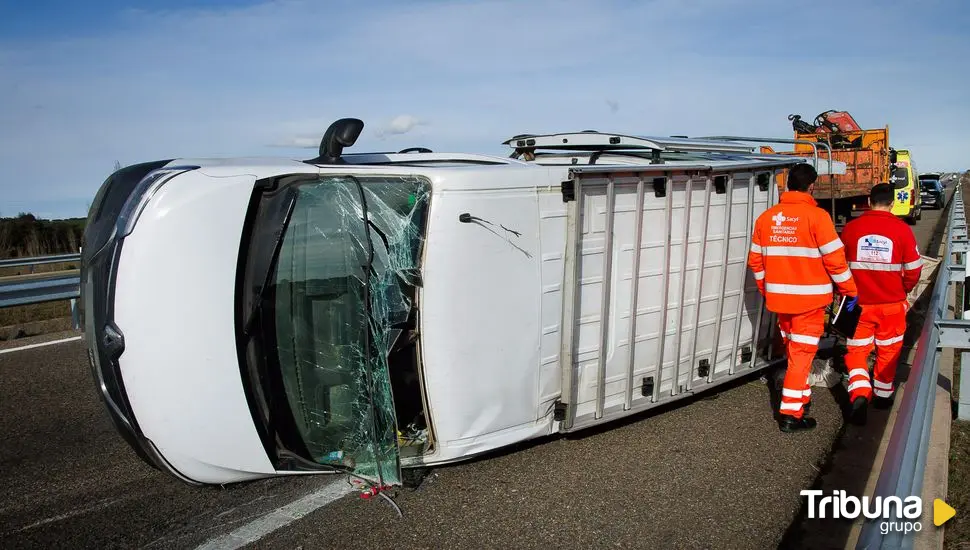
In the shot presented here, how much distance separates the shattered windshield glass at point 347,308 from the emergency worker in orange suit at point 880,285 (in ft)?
11.1

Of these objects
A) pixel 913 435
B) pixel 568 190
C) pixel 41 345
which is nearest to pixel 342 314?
pixel 568 190

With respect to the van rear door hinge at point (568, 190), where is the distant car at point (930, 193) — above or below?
below

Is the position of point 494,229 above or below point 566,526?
above

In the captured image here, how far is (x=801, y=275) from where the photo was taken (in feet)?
15.8

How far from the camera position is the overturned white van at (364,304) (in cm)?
325

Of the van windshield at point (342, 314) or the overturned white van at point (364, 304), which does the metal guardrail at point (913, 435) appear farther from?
the van windshield at point (342, 314)

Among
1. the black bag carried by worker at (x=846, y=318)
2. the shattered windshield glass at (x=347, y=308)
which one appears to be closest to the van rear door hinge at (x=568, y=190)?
the shattered windshield glass at (x=347, y=308)

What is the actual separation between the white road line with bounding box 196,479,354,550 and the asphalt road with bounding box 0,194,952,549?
0.15ft

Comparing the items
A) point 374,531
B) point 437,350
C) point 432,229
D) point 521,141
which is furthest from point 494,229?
point 521,141

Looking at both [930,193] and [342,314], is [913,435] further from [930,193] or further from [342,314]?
[930,193]

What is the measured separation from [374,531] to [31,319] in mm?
10005

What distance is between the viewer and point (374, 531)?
3.41m

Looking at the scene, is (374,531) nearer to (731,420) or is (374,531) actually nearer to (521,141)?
(731,420)

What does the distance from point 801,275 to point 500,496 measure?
253 cm
